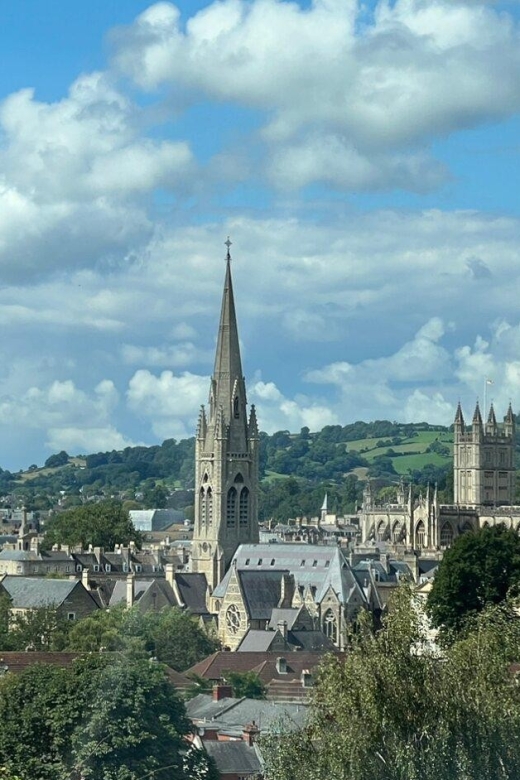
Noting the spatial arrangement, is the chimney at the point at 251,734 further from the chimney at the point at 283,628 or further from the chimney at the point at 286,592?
the chimney at the point at 286,592

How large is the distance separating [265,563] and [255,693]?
44194mm

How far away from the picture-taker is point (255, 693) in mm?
68250

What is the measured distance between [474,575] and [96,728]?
33.4 m

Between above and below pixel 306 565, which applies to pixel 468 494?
above

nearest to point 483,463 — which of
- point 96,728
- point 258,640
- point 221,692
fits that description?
point 258,640

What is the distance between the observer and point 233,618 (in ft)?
341

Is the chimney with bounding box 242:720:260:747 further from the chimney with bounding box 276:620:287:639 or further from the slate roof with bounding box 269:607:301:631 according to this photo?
the slate roof with bounding box 269:607:301:631

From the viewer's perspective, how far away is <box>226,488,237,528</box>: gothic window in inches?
4692

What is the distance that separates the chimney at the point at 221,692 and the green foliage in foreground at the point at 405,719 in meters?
18.0

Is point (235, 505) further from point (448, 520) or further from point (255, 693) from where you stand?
point (255, 693)

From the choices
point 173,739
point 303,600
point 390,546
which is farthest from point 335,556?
point 173,739

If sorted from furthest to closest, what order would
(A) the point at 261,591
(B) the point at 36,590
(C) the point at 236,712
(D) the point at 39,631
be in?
(A) the point at 261,591 → (B) the point at 36,590 → (D) the point at 39,631 → (C) the point at 236,712

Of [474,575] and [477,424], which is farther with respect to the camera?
[477,424]

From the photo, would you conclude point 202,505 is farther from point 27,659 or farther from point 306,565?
point 27,659
